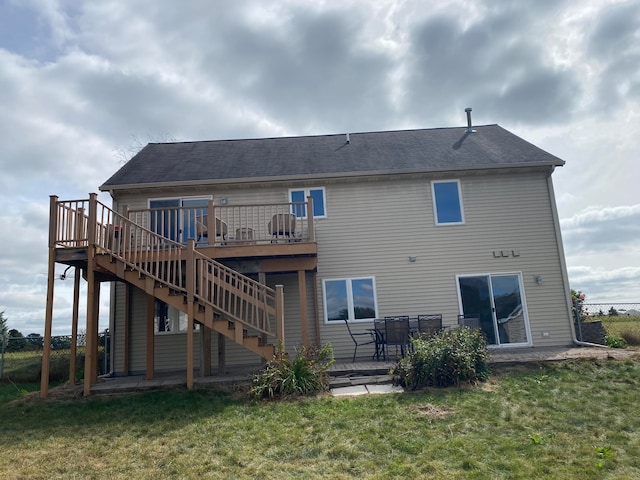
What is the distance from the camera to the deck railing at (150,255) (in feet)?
26.7

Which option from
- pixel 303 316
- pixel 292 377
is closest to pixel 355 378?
pixel 292 377

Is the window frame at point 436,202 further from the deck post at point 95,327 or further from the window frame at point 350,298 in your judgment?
the deck post at point 95,327

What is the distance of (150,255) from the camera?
8.66 metres

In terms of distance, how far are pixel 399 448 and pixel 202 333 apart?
5.57 meters

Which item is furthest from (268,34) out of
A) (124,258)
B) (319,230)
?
(124,258)

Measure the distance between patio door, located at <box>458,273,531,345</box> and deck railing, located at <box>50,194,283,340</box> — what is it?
5.40m

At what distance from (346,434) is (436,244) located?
6.96m

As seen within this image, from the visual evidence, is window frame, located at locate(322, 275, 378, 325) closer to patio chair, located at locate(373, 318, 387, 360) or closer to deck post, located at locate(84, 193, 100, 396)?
patio chair, located at locate(373, 318, 387, 360)

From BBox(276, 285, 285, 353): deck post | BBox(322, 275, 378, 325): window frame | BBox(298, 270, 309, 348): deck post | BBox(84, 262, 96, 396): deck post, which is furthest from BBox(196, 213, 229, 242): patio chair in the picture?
BBox(322, 275, 378, 325): window frame

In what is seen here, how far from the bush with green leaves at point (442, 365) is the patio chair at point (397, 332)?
5.72 feet

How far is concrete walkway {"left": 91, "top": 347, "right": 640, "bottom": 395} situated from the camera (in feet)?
25.7

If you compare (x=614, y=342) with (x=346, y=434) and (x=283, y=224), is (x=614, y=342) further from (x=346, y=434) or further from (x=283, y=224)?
(x=346, y=434)

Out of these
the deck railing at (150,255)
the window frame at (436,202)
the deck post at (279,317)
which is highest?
the window frame at (436,202)

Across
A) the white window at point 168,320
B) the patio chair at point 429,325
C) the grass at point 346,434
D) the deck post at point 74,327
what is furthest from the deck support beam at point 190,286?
the patio chair at point 429,325
